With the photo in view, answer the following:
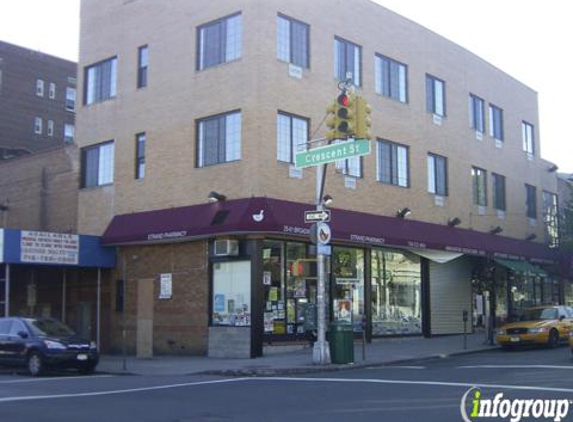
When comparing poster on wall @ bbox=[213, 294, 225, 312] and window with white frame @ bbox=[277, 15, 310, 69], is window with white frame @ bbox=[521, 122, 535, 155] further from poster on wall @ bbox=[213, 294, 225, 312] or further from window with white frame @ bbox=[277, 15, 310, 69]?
poster on wall @ bbox=[213, 294, 225, 312]

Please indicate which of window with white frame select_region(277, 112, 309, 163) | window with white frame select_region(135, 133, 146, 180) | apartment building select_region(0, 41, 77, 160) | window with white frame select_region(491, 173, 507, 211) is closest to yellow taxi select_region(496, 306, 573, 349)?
window with white frame select_region(277, 112, 309, 163)

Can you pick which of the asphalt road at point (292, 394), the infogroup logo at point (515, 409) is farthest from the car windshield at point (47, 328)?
the infogroup logo at point (515, 409)

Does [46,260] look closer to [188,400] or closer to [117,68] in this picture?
[117,68]

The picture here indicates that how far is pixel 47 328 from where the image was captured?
20.3 metres

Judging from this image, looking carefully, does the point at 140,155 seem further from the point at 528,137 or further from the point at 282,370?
the point at 528,137

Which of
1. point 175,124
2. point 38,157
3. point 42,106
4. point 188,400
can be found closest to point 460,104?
point 175,124

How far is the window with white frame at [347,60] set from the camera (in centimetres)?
2584

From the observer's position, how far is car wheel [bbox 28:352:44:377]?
1917 cm

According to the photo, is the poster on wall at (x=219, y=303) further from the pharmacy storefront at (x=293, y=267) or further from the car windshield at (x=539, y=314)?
the car windshield at (x=539, y=314)

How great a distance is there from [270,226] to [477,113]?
16.6 meters

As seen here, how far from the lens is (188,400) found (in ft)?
42.7

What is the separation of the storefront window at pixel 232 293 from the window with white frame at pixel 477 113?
615 inches

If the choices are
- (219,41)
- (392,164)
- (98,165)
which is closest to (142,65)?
(219,41)

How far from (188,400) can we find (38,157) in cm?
2059
